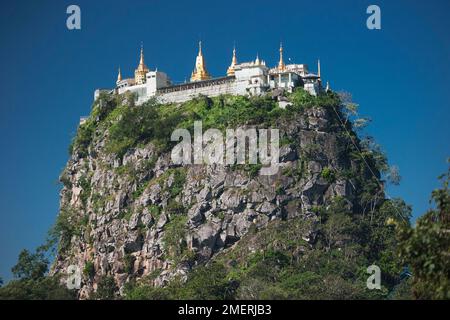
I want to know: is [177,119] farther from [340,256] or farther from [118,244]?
[340,256]

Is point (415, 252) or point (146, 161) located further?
point (146, 161)

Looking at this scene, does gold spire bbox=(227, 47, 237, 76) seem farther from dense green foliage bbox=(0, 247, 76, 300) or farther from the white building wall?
dense green foliage bbox=(0, 247, 76, 300)

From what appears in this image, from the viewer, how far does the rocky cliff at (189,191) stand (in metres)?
84.2

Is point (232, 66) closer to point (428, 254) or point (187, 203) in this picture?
point (187, 203)

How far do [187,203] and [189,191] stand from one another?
963mm

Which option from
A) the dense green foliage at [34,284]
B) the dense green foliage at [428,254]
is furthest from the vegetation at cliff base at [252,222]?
the dense green foliage at [428,254]

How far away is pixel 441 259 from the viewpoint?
150ft

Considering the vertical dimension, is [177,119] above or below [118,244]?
above

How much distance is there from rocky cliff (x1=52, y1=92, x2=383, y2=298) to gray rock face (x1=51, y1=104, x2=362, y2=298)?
8cm

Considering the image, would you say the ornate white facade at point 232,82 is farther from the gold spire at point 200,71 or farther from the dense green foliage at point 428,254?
the dense green foliage at point 428,254

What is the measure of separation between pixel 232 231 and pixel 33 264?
19.4 m

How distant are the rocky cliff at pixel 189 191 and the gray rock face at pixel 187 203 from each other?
0.25ft

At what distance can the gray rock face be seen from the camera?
84.2 metres
